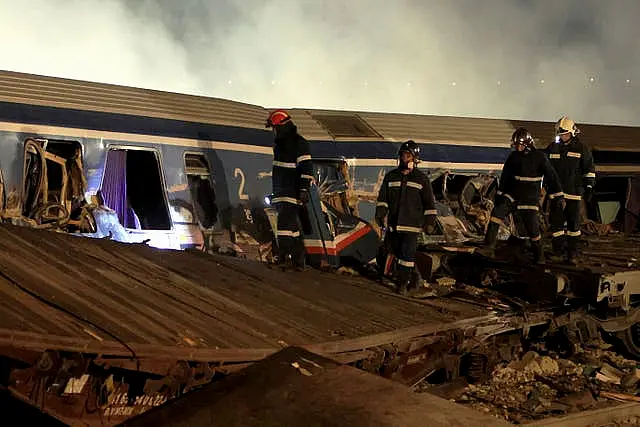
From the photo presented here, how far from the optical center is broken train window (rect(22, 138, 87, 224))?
22.7 ft

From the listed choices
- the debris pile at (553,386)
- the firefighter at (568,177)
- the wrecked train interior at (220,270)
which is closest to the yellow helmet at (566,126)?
the firefighter at (568,177)

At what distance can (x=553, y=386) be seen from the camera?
18.3ft

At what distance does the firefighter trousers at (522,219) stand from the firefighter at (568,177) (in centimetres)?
33

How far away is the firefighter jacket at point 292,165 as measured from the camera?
6.81 metres

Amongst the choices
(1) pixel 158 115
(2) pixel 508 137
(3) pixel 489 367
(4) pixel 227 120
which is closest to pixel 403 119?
(2) pixel 508 137

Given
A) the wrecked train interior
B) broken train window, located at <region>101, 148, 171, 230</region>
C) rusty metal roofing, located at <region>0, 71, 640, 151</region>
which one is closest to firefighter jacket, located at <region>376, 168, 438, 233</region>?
the wrecked train interior

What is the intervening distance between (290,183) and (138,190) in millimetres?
2950

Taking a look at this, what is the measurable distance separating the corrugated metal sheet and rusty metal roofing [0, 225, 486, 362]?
8.42 feet

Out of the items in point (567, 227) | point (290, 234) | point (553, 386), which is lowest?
point (553, 386)

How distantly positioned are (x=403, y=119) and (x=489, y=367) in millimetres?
7279

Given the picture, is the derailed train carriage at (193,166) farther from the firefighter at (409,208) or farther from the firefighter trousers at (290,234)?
the firefighter at (409,208)

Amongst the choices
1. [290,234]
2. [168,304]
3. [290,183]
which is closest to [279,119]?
[290,183]

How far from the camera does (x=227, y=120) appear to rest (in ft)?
29.3

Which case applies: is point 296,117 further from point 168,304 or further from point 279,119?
point 168,304
